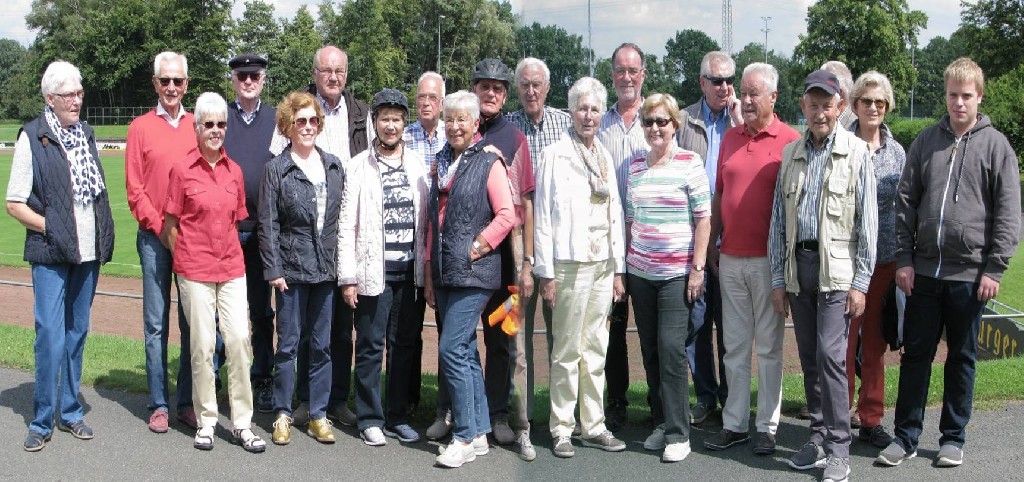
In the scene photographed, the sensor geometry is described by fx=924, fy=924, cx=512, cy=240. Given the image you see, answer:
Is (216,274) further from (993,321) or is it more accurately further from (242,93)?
(993,321)

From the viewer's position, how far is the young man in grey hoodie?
5328mm

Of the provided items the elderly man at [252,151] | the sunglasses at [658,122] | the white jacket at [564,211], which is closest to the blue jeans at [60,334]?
the elderly man at [252,151]

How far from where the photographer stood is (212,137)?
5.81 meters

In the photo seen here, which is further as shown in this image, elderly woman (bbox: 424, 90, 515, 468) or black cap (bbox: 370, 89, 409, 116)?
black cap (bbox: 370, 89, 409, 116)

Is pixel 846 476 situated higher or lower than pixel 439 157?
lower

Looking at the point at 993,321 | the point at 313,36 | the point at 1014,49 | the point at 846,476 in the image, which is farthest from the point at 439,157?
the point at 313,36

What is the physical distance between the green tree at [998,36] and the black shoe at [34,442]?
1743 inches

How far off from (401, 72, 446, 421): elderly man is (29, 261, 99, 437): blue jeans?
221 cm

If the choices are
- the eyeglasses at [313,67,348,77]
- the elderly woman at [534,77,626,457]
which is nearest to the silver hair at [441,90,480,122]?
the elderly woman at [534,77,626,457]

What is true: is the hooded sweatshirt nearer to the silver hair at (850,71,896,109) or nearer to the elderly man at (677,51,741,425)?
the silver hair at (850,71,896,109)

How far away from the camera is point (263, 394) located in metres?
6.92

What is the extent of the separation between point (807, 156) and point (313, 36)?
69.8 meters

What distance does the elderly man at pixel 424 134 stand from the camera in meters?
6.25

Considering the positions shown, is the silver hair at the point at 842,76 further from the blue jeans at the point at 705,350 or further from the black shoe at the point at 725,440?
the black shoe at the point at 725,440
